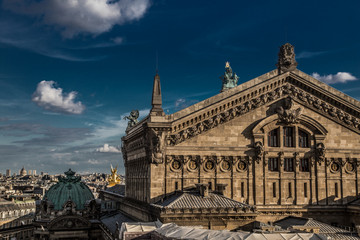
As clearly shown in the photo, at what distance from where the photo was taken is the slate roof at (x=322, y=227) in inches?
1475

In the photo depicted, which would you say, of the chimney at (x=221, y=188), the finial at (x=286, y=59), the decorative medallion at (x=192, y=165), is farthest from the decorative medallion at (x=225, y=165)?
the finial at (x=286, y=59)

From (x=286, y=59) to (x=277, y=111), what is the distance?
608cm

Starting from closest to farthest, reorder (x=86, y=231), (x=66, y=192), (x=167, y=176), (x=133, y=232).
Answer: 1. (x=133, y=232)
2. (x=167, y=176)
3. (x=86, y=231)
4. (x=66, y=192)

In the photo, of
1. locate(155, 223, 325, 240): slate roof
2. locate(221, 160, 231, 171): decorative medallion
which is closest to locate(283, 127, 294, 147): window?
locate(221, 160, 231, 171): decorative medallion

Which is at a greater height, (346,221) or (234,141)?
(234,141)

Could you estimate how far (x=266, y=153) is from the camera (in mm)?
48250

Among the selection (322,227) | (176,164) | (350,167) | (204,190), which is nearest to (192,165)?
(176,164)

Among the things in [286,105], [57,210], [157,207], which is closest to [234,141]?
[286,105]

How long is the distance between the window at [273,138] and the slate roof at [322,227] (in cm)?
802

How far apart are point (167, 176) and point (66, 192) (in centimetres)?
2663

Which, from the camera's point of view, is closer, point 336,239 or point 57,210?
point 336,239

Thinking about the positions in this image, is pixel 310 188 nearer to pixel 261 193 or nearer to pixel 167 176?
pixel 261 193

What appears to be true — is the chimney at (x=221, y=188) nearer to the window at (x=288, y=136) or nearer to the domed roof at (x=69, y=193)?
the window at (x=288, y=136)

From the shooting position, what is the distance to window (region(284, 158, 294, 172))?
48.9 meters
